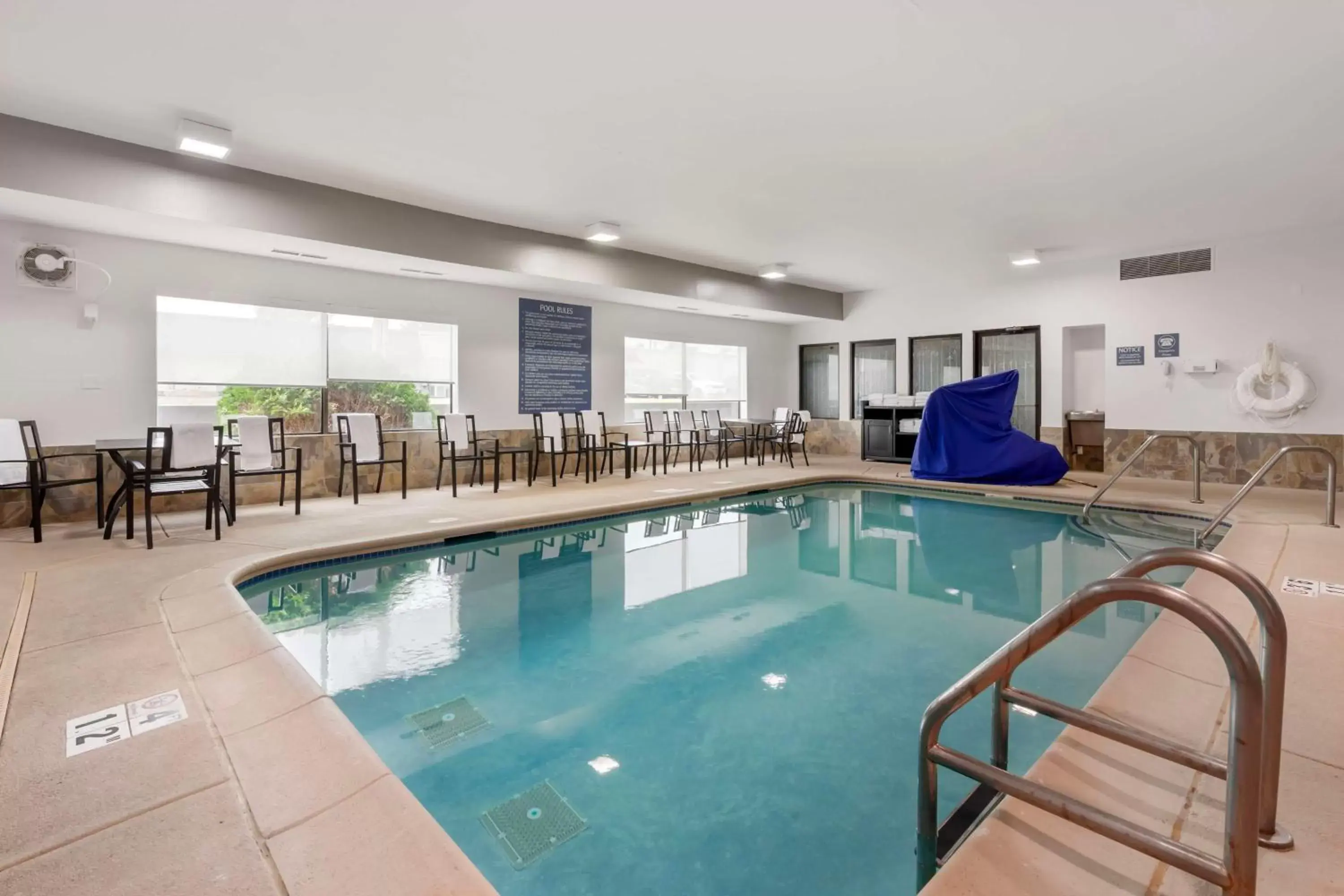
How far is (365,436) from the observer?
6.21 metres

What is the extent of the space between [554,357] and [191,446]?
4536 mm

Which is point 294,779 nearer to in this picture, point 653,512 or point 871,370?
point 653,512

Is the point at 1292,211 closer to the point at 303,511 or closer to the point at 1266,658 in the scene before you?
the point at 1266,658

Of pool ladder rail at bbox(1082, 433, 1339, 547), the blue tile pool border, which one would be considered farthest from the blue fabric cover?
pool ladder rail at bbox(1082, 433, 1339, 547)

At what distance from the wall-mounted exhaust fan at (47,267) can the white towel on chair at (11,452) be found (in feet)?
4.71

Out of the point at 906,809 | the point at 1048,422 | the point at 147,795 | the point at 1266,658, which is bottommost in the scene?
the point at 906,809

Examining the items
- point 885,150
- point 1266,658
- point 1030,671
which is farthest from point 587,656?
point 885,150

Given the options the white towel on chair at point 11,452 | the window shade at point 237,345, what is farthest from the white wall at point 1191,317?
the white towel on chair at point 11,452

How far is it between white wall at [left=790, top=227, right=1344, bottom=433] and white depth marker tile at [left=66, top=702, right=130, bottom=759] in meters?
9.33

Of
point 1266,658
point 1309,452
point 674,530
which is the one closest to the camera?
point 1266,658

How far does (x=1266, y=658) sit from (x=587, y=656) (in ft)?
7.59

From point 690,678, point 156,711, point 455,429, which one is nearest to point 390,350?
point 455,429

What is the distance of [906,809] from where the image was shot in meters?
1.83

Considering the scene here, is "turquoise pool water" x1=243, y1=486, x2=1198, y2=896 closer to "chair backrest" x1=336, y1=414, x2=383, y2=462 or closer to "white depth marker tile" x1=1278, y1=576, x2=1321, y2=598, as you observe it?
"white depth marker tile" x1=1278, y1=576, x2=1321, y2=598
